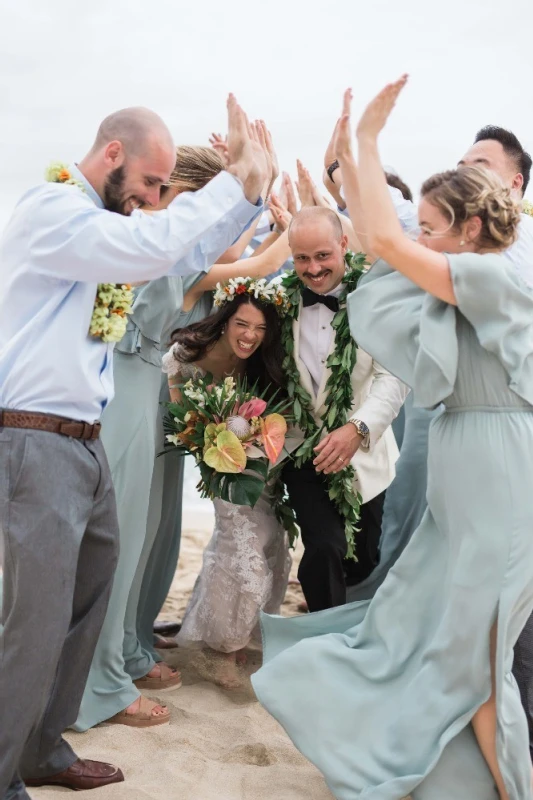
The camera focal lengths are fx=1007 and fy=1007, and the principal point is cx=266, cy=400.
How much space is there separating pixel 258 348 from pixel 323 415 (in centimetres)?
53

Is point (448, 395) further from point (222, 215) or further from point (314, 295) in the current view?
point (314, 295)

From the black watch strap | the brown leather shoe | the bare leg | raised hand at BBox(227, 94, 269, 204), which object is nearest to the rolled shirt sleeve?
raised hand at BBox(227, 94, 269, 204)

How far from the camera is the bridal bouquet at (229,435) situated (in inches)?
189

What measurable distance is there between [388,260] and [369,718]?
1690 millimetres

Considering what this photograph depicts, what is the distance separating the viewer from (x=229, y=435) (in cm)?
480

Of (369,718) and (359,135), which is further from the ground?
(359,135)

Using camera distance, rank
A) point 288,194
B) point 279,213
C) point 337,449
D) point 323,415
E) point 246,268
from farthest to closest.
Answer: point 288,194 → point 279,213 → point 246,268 → point 323,415 → point 337,449

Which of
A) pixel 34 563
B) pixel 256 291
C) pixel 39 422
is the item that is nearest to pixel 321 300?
pixel 256 291

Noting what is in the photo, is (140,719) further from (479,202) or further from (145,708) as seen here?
(479,202)

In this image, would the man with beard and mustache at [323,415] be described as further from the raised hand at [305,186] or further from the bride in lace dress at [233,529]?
the raised hand at [305,186]

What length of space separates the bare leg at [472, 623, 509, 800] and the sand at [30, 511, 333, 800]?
2.33ft

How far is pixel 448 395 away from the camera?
360 centimetres

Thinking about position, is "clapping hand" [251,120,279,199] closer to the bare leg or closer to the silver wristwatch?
the silver wristwatch

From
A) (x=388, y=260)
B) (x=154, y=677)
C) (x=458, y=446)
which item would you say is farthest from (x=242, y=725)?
(x=388, y=260)
